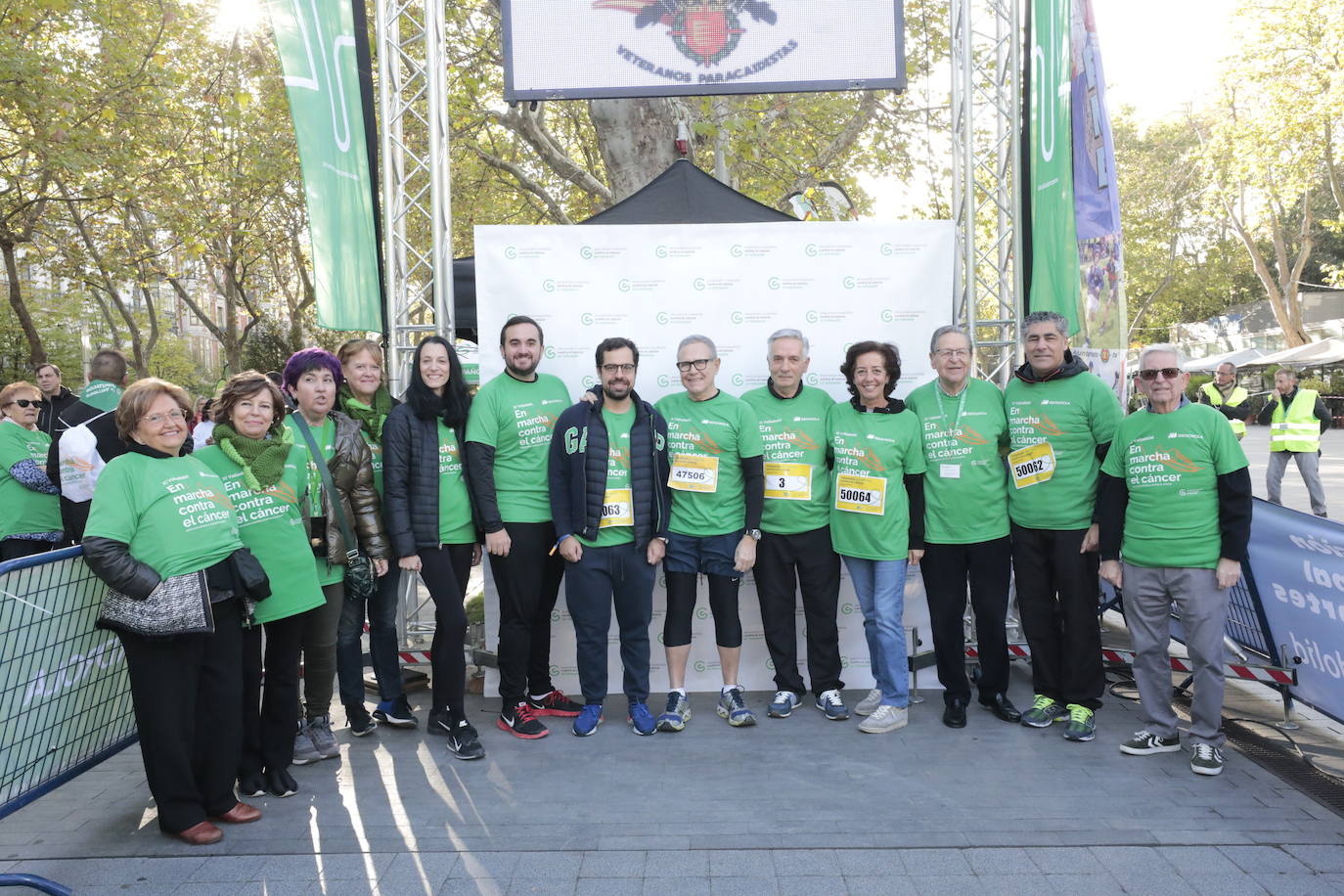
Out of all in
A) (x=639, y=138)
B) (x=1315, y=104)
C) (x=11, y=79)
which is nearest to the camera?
(x=639, y=138)

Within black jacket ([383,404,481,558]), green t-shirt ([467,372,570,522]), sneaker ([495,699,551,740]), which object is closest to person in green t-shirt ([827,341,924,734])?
green t-shirt ([467,372,570,522])

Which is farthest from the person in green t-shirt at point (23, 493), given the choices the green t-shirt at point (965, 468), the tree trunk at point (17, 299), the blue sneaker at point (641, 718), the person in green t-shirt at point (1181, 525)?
the tree trunk at point (17, 299)

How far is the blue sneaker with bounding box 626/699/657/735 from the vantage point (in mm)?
4582

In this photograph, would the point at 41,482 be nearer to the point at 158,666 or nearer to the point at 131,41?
the point at 158,666

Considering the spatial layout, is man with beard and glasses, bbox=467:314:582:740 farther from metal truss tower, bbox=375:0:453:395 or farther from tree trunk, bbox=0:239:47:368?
tree trunk, bbox=0:239:47:368

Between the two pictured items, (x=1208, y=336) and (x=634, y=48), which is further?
(x=1208, y=336)

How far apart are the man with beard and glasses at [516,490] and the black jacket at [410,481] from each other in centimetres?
20

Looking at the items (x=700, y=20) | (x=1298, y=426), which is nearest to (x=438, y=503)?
(x=700, y=20)

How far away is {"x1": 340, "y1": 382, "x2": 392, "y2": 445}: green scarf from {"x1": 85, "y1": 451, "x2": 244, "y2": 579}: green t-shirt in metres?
1.15

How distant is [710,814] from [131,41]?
14201 millimetres

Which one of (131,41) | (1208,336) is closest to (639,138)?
(131,41)

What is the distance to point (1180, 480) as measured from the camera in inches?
155

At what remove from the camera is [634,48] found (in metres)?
5.57

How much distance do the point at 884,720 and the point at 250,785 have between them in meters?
2.78
